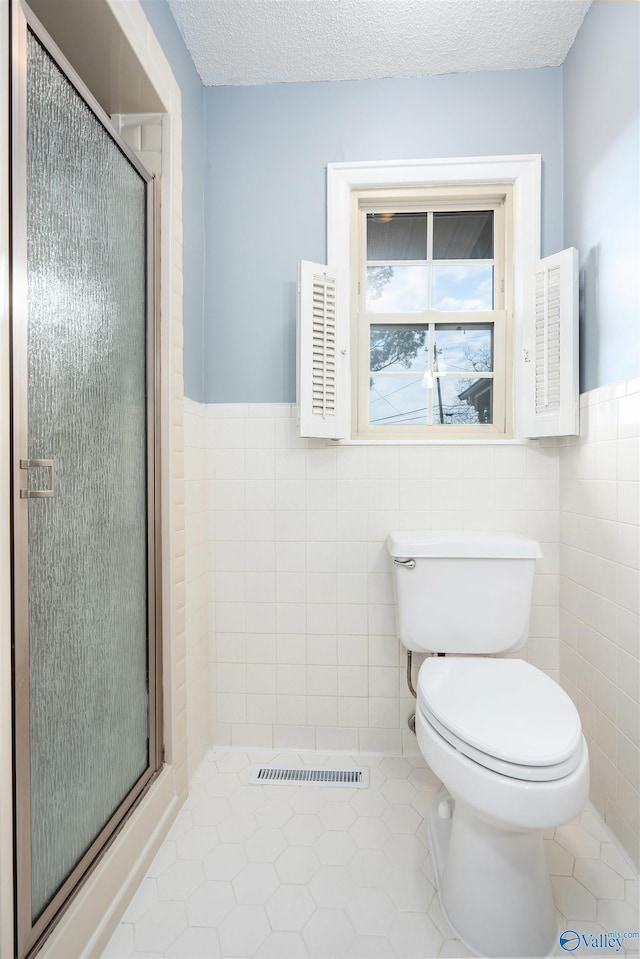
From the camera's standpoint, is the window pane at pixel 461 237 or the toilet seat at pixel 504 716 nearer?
the toilet seat at pixel 504 716

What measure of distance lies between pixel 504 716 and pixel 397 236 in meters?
1.71

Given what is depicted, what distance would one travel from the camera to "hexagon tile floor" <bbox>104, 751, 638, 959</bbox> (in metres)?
1.24

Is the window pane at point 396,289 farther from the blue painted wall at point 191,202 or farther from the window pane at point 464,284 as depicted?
the blue painted wall at point 191,202

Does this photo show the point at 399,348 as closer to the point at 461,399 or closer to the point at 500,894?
the point at 461,399

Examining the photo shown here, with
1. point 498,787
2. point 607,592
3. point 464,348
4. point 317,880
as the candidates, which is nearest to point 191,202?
point 464,348

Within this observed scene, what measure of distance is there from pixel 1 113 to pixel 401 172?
143 cm

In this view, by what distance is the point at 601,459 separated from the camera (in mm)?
1666

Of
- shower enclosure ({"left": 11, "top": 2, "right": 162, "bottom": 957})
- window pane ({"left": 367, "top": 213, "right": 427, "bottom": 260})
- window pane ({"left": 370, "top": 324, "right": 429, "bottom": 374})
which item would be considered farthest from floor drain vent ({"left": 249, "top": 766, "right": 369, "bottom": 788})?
window pane ({"left": 367, "top": 213, "right": 427, "bottom": 260})

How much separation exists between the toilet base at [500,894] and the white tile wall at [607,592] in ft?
1.30

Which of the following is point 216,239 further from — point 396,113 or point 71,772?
point 71,772

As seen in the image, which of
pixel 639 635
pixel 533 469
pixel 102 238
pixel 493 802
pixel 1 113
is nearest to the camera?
pixel 1 113

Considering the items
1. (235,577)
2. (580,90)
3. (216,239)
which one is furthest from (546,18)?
(235,577)

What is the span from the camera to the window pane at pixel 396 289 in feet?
6.91

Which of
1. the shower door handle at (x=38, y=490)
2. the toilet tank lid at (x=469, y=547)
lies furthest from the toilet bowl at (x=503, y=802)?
the shower door handle at (x=38, y=490)
